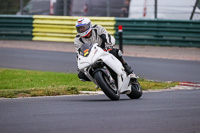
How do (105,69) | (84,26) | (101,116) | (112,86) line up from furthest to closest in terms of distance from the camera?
(84,26) → (112,86) → (105,69) → (101,116)

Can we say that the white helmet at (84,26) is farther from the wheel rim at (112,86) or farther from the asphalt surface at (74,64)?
the asphalt surface at (74,64)

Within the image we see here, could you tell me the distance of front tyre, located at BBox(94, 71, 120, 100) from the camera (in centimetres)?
866

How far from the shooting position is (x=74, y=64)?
56.6ft

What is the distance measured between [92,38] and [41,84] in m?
3.00

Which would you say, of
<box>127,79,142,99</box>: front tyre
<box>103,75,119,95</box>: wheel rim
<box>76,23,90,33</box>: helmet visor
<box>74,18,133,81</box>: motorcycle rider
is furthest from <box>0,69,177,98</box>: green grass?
<box>103,75,119,95</box>: wheel rim

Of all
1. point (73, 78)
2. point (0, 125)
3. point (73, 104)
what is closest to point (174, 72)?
point (73, 78)

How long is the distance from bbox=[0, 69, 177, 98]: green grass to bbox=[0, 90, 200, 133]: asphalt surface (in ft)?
4.85

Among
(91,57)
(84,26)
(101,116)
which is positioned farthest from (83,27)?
(101,116)

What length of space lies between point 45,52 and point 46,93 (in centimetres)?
1033

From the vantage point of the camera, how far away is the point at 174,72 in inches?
612

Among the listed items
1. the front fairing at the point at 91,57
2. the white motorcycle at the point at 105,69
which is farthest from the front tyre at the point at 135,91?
the front fairing at the point at 91,57

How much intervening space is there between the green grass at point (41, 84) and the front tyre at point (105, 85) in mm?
1914

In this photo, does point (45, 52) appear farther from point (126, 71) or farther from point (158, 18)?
point (126, 71)

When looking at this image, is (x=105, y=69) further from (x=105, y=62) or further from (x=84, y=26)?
(x=84, y=26)
